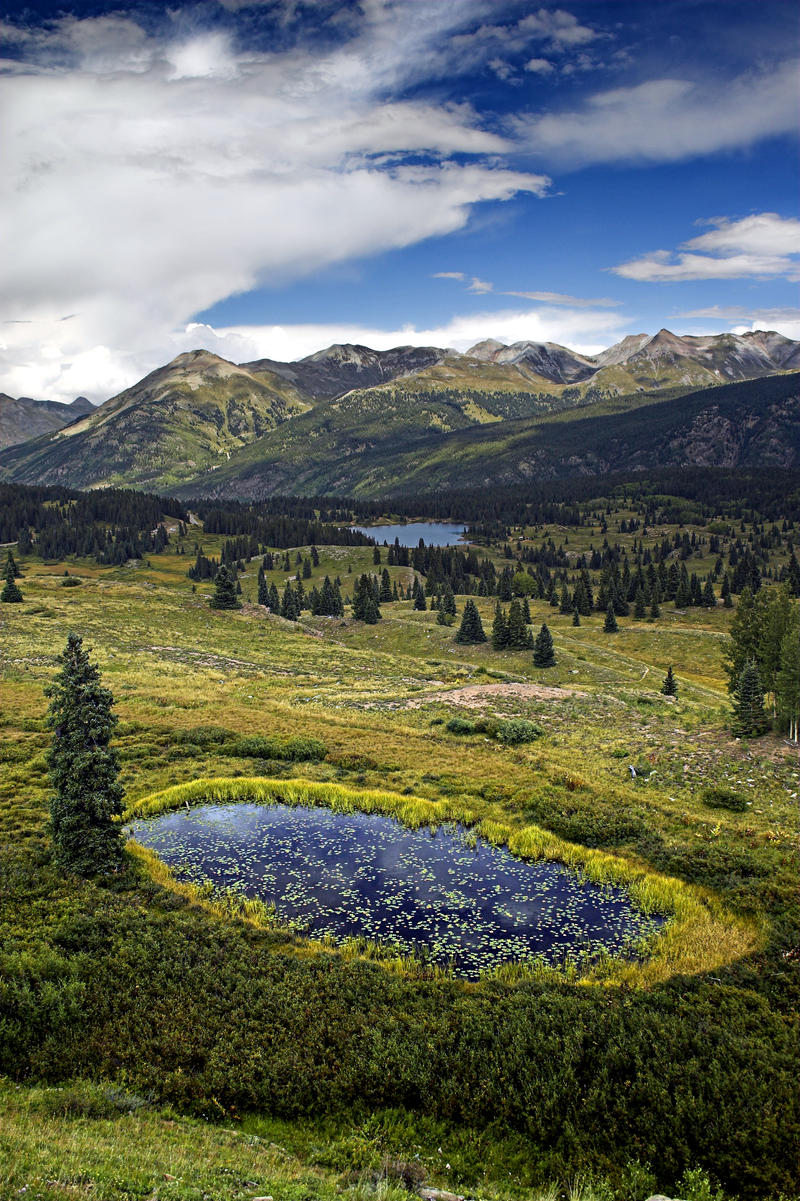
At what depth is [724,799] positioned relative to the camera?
30.4 m

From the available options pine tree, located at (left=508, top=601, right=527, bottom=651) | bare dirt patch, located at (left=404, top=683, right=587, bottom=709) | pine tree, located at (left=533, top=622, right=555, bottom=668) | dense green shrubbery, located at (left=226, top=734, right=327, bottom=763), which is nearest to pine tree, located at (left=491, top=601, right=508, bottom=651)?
pine tree, located at (left=508, top=601, right=527, bottom=651)

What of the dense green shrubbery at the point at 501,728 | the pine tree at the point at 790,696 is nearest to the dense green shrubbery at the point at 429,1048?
the dense green shrubbery at the point at 501,728

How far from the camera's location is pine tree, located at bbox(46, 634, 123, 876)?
2281cm

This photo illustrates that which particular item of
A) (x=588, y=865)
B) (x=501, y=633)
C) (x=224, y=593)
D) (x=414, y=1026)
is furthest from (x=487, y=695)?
(x=224, y=593)

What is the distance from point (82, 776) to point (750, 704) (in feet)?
120

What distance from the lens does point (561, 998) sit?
16.4m

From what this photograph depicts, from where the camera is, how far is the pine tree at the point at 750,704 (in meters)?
36.4

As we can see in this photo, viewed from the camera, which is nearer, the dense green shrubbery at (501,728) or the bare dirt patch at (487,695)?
the dense green shrubbery at (501,728)

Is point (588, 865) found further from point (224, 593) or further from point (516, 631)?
point (224, 593)

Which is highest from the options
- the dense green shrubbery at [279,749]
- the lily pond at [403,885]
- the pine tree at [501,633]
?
the pine tree at [501,633]

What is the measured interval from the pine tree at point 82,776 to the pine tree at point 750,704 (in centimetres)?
3453

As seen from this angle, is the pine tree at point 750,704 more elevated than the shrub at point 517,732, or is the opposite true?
the pine tree at point 750,704

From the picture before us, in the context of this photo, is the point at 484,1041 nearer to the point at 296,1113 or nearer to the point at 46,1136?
the point at 296,1113

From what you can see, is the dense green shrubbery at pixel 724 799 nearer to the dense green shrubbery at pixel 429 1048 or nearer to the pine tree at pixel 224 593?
the dense green shrubbery at pixel 429 1048
